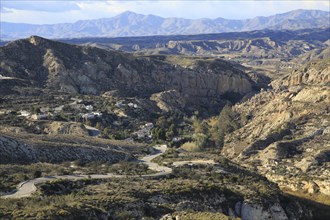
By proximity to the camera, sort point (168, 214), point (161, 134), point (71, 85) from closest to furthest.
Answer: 1. point (168, 214)
2. point (161, 134)
3. point (71, 85)

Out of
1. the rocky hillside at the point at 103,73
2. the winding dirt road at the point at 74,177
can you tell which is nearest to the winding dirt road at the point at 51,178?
the winding dirt road at the point at 74,177

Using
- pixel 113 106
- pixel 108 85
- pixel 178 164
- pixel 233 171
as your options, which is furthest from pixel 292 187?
pixel 108 85

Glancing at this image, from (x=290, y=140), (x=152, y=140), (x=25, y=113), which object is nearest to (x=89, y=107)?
(x=25, y=113)

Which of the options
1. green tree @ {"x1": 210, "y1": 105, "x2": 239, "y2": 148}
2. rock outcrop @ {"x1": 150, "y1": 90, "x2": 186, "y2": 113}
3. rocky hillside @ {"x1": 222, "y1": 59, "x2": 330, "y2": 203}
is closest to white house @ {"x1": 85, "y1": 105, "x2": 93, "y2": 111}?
rock outcrop @ {"x1": 150, "y1": 90, "x2": 186, "y2": 113}

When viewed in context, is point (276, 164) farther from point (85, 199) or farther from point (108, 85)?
point (108, 85)

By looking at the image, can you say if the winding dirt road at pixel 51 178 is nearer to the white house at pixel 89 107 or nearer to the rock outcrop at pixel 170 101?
the white house at pixel 89 107
